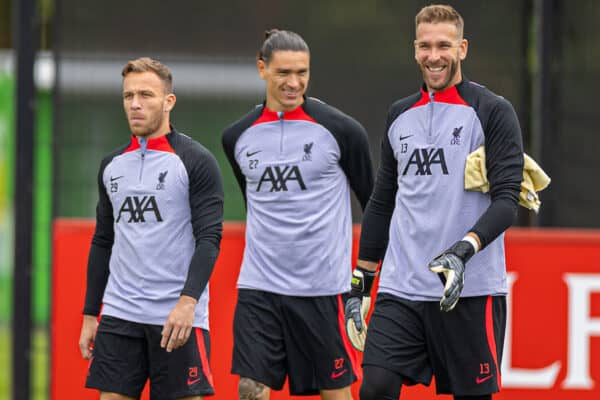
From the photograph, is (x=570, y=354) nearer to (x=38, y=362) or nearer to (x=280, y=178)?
(x=280, y=178)

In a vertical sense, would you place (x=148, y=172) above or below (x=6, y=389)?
above

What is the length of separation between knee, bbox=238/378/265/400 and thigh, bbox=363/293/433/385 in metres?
0.79

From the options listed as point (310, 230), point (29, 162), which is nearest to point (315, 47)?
point (29, 162)

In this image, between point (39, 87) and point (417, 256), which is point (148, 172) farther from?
point (39, 87)

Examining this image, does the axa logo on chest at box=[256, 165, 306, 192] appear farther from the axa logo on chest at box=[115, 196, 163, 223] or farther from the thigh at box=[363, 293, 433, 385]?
the thigh at box=[363, 293, 433, 385]

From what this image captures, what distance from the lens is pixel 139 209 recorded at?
5453 millimetres

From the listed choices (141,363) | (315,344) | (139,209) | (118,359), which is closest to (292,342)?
(315,344)

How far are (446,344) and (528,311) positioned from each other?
2674mm

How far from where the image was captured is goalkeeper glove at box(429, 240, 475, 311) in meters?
4.63

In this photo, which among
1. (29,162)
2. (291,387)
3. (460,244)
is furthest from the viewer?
(29,162)

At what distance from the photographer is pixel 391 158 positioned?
5.31m

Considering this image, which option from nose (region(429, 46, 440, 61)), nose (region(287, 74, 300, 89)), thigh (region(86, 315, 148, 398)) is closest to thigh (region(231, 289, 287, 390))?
thigh (region(86, 315, 148, 398))

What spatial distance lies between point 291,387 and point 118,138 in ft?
10.2

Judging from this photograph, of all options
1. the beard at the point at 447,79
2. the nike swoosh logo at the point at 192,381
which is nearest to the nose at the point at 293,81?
the beard at the point at 447,79
